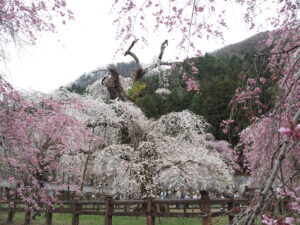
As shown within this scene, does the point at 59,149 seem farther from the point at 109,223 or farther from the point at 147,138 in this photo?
the point at 109,223

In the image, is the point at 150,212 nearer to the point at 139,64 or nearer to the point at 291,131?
the point at 291,131

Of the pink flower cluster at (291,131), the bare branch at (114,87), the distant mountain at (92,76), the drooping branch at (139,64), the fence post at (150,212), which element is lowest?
the fence post at (150,212)

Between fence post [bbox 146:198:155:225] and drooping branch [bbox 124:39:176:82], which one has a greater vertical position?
drooping branch [bbox 124:39:176:82]

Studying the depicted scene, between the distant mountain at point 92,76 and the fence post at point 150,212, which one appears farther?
the distant mountain at point 92,76

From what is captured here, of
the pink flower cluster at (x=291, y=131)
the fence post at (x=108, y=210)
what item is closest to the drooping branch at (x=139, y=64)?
the fence post at (x=108, y=210)

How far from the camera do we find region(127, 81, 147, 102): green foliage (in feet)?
41.5

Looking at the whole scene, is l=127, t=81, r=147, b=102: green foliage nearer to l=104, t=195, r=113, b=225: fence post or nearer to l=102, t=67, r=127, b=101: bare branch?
l=102, t=67, r=127, b=101: bare branch

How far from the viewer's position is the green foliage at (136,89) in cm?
1266

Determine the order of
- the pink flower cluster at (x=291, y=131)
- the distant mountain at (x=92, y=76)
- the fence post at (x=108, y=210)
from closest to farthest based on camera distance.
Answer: the pink flower cluster at (x=291, y=131) < the fence post at (x=108, y=210) < the distant mountain at (x=92, y=76)

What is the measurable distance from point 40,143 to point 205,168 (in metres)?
6.14

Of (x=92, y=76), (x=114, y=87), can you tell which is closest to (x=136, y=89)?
(x=114, y=87)

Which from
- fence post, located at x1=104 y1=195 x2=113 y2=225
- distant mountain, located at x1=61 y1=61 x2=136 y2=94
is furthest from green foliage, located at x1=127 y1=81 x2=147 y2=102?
fence post, located at x1=104 y1=195 x2=113 y2=225

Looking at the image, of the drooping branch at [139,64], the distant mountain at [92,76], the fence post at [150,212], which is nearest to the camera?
the fence post at [150,212]

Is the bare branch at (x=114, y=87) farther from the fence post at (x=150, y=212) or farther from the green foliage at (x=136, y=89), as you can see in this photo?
the fence post at (x=150, y=212)
